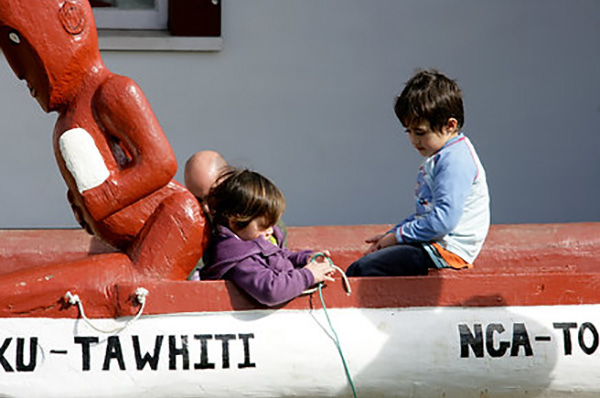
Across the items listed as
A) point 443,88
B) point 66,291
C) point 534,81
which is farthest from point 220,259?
point 534,81

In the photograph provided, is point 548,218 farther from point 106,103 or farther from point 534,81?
point 106,103

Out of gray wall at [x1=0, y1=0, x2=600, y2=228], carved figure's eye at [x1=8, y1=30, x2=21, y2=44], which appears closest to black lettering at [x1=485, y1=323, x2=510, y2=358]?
carved figure's eye at [x1=8, y1=30, x2=21, y2=44]

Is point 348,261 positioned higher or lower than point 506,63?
lower

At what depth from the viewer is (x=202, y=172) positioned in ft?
12.5

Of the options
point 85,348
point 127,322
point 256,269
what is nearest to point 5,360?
point 85,348

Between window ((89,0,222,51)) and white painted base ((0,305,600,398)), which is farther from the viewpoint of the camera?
window ((89,0,222,51))

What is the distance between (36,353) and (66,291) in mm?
206

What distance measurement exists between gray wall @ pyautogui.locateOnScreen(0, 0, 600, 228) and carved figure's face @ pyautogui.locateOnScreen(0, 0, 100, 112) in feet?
7.05

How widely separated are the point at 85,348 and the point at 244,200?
0.64 metres

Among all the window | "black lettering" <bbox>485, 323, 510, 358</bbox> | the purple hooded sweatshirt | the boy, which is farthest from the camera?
the window

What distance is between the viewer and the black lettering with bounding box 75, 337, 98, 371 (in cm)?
303

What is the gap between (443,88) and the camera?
11.1ft

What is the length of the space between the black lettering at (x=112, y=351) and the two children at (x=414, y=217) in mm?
361

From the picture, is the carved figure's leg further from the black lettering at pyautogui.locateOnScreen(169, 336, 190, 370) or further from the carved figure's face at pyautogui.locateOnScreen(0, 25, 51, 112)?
the carved figure's face at pyautogui.locateOnScreen(0, 25, 51, 112)
